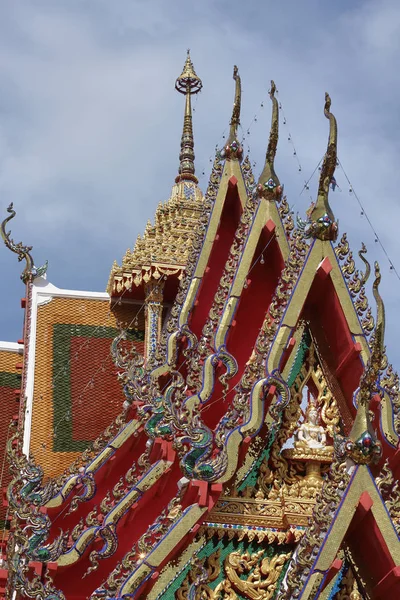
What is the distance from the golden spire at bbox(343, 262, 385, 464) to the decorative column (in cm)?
534

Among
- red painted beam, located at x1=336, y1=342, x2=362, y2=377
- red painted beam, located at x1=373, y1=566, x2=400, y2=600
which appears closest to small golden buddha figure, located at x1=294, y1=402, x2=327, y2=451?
red painted beam, located at x1=336, y1=342, x2=362, y2=377

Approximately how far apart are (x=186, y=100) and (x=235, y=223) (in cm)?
528

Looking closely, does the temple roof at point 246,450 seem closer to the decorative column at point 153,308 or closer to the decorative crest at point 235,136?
Answer: the decorative crest at point 235,136

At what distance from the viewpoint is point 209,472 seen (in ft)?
34.2

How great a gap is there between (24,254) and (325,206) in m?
5.53

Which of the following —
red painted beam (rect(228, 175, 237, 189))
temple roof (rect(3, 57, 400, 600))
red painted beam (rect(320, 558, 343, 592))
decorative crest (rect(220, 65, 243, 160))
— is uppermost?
decorative crest (rect(220, 65, 243, 160))

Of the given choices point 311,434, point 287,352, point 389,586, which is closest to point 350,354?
point 287,352

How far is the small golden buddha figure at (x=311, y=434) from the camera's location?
11469 mm

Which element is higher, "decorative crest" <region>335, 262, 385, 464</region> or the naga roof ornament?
the naga roof ornament

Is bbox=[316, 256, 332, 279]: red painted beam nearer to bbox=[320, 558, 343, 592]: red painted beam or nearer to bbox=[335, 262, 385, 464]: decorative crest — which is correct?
bbox=[335, 262, 385, 464]: decorative crest

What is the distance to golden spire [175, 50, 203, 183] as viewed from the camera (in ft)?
60.9

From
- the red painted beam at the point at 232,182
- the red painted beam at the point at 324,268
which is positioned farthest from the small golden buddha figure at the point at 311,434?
the red painted beam at the point at 232,182

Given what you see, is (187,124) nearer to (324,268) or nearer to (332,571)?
(324,268)

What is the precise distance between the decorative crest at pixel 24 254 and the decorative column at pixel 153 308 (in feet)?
4.85
